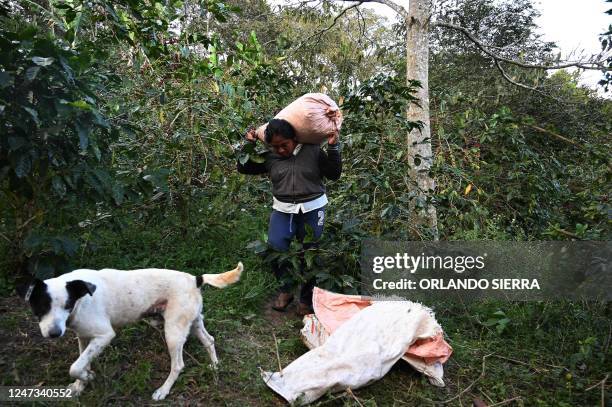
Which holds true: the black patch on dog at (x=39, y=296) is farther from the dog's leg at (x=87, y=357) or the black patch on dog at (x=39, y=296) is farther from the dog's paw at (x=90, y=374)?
the dog's paw at (x=90, y=374)

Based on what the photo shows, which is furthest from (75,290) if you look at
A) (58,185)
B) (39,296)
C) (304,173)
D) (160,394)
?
(304,173)

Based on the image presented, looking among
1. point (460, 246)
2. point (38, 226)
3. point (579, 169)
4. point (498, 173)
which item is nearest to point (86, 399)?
point (38, 226)

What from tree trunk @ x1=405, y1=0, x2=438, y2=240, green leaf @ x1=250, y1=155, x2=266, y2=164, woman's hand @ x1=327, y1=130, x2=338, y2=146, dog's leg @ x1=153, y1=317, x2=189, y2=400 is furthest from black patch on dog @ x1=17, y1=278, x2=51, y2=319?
tree trunk @ x1=405, y1=0, x2=438, y2=240

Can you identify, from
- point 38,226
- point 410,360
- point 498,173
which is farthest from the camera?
point 498,173

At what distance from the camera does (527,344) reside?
348 cm

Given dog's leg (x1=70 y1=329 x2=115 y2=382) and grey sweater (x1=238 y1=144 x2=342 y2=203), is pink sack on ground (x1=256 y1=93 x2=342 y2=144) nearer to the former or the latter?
grey sweater (x1=238 y1=144 x2=342 y2=203)

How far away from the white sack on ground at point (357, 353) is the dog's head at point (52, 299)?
1.15 m

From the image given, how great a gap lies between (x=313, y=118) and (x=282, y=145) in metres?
0.31

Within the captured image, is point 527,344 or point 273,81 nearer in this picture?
point 527,344

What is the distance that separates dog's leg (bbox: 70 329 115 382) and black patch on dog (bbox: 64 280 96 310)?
0.83 feet

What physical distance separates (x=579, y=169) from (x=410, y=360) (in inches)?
195

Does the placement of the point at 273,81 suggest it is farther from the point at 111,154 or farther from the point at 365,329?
the point at 365,329

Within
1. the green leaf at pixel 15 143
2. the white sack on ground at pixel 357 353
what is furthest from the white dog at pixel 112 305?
the green leaf at pixel 15 143

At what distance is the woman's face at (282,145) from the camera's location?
3.41 m
